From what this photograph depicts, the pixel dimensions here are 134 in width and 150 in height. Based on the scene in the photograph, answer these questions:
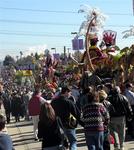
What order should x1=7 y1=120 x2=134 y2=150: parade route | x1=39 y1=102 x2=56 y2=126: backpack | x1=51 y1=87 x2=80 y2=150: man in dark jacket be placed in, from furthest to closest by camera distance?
x1=7 y1=120 x2=134 y2=150: parade route
x1=51 y1=87 x2=80 y2=150: man in dark jacket
x1=39 y1=102 x2=56 y2=126: backpack

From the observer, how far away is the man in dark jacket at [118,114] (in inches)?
Answer: 499

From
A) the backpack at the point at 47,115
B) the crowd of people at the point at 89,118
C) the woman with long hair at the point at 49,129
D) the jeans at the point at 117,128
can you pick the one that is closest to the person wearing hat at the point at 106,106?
the crowd of people at the point at 89,118

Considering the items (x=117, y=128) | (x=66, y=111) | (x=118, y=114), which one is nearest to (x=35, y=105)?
(x=117, y=128)

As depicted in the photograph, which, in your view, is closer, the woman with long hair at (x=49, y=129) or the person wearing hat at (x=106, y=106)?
the woman with long hair at (x=49, y=129)

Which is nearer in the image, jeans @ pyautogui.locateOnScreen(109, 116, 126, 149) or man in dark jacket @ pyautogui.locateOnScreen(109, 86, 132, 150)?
man in dark jacket @ pyautogui.locateOnScreen(109, 86, 132, 150)

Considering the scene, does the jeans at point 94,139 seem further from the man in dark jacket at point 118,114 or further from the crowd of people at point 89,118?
the man in dark jacket at point 118,114

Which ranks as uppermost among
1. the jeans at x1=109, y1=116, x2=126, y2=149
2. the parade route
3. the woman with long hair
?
the woman with long hair

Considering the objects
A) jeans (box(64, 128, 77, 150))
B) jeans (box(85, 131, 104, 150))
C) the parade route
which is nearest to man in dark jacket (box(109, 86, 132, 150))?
the parade route

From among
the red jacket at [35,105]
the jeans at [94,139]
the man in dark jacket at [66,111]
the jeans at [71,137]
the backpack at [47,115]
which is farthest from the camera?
the red jacket at [35,105]

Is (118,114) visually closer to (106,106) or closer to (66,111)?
(106,106)

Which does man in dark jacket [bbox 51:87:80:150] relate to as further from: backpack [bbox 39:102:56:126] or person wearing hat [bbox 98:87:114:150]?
backpack [bbox 39:102:56:126]

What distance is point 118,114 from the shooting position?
12711mm

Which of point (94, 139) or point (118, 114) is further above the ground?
point (118, 114)

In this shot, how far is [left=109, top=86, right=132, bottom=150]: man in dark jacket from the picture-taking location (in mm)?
12672
